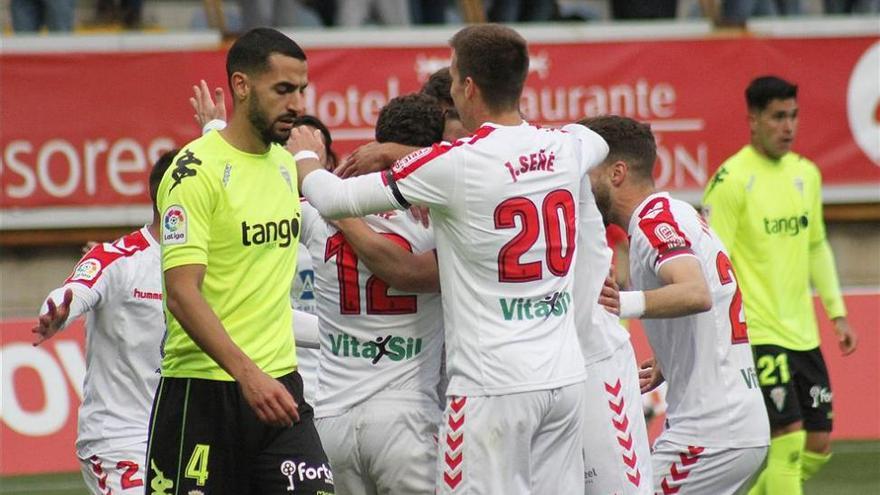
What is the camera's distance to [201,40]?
590 inches

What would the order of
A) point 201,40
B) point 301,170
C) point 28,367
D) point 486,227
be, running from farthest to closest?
point 201,40 → point 28,367 → point 301,170 → point 486,227

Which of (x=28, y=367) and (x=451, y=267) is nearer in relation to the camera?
(x=451, y=267)

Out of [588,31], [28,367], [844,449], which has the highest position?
[588,31]

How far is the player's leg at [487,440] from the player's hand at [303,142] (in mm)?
1093

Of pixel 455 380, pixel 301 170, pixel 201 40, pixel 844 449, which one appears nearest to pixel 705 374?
pixel 455 380

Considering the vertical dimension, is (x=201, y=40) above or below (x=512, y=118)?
above

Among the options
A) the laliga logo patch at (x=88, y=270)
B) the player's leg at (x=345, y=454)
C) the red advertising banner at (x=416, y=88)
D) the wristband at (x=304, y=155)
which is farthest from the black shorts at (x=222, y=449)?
the red advertising banner at (x=416, y=88)

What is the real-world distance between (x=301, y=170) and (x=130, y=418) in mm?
1894

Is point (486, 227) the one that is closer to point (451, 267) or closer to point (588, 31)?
point (451, 267)

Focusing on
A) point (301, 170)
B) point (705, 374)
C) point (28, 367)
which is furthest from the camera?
point (28, 367)

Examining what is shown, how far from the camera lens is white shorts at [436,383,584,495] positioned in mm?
5441

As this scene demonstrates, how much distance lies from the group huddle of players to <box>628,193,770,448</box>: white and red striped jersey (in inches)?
7.1

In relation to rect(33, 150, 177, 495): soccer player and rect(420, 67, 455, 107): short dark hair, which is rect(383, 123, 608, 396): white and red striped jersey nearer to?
rect(420, 67, 455, 107): short dark hair

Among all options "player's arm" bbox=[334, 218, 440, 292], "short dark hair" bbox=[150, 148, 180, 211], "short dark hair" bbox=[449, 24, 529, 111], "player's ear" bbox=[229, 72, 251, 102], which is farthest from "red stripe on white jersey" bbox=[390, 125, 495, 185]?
"short dark hair" bbox=[150, 148, 180, 211]
